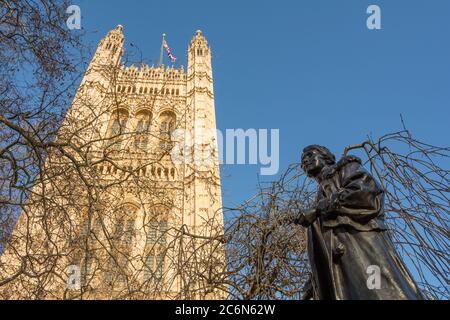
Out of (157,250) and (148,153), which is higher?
(148,153)

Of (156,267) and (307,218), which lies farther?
(156,267)

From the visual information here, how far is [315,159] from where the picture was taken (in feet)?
9.34

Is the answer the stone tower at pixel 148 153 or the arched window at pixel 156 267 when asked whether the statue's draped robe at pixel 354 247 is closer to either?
the stone tower at pixel 148 153

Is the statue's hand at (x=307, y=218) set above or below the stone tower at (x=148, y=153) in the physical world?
below

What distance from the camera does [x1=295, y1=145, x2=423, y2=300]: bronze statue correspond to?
7.01ft

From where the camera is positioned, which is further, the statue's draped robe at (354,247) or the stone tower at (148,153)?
the stone tower at (148,153)

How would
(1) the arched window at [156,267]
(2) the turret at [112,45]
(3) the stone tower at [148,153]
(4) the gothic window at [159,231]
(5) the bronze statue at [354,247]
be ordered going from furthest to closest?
(2) the turret at [112,45]
(3) the stone tower at [148,153]
(4) the gothic window at [159,231]
(1) the arched window at [156,267]
(5) the bronze statue at [354,247]

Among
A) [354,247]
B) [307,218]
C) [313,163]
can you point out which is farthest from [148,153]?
[354,247]

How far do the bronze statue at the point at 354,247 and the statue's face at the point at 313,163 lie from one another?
0.27 meters

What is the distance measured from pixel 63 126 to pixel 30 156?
0.67 meters

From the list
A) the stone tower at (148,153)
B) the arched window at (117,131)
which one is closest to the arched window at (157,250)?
the stone tower at (148,153)

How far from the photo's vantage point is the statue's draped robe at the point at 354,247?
2162mm

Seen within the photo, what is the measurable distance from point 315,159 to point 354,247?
77 cm

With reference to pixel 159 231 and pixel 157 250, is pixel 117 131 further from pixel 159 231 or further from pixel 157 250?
pixel 159 231
